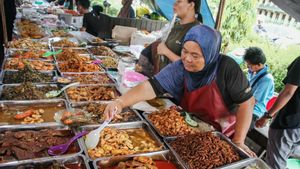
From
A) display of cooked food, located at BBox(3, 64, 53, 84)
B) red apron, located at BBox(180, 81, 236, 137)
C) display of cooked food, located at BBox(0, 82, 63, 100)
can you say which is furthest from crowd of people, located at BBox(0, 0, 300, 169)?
display of cooked food, located at BBox(3, 64, 53, 84)

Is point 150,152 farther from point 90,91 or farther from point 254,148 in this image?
point 254,148

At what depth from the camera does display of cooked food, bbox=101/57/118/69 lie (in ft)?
12.4

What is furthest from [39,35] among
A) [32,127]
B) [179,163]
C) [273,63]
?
[273,63]

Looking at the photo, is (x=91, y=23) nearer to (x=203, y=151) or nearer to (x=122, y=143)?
(x=122, y=143)

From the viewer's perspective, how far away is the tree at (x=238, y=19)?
300 inches

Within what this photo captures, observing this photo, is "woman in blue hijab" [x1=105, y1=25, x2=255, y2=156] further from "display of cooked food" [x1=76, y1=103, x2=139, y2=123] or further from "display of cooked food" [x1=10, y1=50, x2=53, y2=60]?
"display of cooked food" [x1=10, y1=50, x2=53, y2=60]

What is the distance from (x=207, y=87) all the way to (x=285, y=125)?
178 centimetres

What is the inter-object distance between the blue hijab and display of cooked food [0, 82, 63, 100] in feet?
4.39

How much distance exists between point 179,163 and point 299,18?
1489 mm

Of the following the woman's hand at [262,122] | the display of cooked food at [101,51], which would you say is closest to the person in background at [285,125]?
the woman's hand at [262,122]

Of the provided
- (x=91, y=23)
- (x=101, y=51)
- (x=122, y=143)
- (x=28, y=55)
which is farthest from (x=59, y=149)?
(x=91, y=23)

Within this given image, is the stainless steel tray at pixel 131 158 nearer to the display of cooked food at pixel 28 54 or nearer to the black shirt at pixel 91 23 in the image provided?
the display of cooked food at pixel 28 54

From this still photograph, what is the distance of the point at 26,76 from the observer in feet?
9.43

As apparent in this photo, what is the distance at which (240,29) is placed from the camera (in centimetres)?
807
